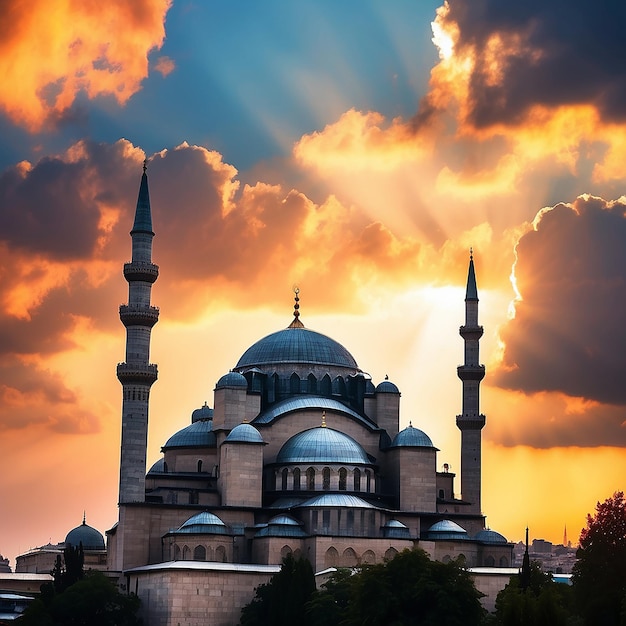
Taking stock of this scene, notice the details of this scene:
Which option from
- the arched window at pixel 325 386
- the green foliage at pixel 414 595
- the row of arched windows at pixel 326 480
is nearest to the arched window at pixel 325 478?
the row of arched windows at pixel 326 480

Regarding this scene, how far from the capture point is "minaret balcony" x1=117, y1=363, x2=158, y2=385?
172ft

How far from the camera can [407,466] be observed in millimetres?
55406

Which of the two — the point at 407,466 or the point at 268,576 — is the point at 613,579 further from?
the point at 407,466

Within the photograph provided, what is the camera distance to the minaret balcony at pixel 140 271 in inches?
2136

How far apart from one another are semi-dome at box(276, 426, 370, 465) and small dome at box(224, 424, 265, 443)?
1.49m

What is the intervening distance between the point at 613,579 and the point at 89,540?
31.3m

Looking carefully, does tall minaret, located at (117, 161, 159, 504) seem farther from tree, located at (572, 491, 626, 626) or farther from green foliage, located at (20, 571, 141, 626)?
tree, located at (572, 491, 626, 626)

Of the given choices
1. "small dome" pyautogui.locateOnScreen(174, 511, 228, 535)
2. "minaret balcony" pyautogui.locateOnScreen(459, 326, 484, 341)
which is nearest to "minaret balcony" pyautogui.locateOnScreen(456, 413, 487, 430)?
"minaret balcony" pyautogui.locateOnScreen(459, 326, 484, 341)

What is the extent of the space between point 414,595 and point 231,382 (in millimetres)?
16699

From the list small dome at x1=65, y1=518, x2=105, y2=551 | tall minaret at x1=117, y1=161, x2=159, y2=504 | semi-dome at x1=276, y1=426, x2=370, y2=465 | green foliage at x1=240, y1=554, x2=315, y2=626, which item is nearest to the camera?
green foliage at x1=240, y1=554, x2=315, y2=626

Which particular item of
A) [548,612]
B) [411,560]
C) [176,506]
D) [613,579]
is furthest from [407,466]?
[548,612]

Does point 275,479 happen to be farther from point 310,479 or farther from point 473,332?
point 473,332

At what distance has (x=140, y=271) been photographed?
178 ft

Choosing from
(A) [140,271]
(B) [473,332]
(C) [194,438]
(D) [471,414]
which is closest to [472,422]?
(D) [471,414]
